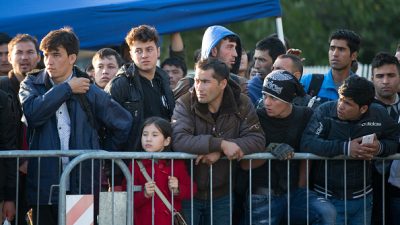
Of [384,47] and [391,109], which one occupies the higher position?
[384,47]

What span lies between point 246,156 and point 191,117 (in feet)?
1.77

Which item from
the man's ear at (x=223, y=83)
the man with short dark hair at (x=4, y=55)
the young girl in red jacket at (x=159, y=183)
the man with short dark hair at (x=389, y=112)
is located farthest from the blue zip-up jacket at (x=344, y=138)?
the man with short dark hair at (x=4, y=55)

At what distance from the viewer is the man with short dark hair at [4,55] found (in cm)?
1102

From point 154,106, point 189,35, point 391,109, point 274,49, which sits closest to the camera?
point 154,106

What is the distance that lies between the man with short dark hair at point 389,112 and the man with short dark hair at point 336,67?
36cm

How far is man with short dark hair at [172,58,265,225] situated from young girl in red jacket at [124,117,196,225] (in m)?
0.13

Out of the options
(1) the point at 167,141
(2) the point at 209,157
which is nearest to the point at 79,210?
(1) the point at 167,141

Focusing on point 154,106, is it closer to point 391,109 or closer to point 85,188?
point 85,188

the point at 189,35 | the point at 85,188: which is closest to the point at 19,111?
the point at 85,188

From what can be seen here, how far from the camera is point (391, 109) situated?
1015 centimetres

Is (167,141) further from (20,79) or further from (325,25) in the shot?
(325,25)

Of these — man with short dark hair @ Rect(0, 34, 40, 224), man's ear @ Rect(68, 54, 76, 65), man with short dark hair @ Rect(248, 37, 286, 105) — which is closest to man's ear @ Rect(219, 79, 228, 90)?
man's ear @ Rect(68, 54, 76, 65)

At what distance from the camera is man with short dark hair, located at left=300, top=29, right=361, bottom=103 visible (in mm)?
10617

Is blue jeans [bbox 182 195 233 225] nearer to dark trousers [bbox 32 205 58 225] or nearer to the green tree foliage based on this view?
dark trousers [bbox 32 205 58 225]
